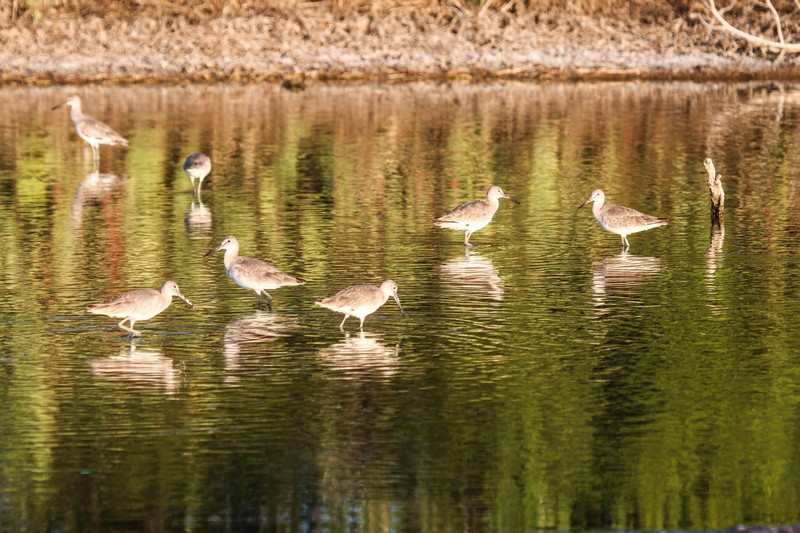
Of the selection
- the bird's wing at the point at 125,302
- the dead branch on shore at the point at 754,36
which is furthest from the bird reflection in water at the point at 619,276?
the dead branch on shore at the point at 754,36

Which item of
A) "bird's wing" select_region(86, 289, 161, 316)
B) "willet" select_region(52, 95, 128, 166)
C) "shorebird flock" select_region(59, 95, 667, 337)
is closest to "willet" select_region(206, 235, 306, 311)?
"shorebird flock" select_region(59, 95, 667, 337)

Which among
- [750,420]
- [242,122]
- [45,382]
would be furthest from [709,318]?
[242,122]

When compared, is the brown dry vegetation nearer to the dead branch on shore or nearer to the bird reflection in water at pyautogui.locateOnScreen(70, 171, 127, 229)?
the dead branch on shore

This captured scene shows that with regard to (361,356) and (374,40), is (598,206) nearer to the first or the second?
(361,356)

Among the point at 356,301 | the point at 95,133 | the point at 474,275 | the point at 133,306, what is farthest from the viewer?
the point at 95,133

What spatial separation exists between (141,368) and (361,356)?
7.96 feet

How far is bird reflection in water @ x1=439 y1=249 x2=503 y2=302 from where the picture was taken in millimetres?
21681

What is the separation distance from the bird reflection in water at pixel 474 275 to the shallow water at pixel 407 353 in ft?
0.31

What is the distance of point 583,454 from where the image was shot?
13969mm

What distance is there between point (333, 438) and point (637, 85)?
1676 inches

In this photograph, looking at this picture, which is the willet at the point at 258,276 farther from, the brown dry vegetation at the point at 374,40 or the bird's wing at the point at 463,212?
the brown dry vegetation at the point at 374,40

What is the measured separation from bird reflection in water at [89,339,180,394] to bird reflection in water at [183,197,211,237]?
9214 millimetres

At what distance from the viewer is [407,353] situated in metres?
17.9

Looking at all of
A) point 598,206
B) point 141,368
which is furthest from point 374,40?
point 141,368
